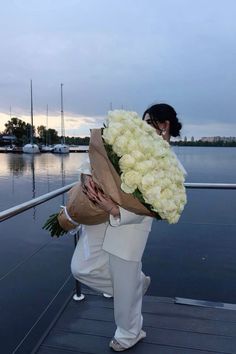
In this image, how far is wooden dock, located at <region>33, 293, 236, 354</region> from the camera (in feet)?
6.60

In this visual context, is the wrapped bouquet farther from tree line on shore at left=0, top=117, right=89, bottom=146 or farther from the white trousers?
tree line on shore at left=0, top=117, right=89, bottom=146

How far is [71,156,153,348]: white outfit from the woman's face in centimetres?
43

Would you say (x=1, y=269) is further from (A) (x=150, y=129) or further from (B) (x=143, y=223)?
(A) (x=150, y=129)

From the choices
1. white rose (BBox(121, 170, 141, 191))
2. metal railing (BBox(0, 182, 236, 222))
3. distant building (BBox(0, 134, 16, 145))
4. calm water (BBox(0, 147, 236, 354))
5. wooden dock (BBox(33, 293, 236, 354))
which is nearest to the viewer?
white rose (BBox(121, 170, 141, 191))

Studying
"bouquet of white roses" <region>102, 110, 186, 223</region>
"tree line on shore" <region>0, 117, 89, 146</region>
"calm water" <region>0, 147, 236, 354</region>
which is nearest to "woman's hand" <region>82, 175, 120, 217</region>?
"bouquet of white roses" <region>102, 110, 186, 223</region>

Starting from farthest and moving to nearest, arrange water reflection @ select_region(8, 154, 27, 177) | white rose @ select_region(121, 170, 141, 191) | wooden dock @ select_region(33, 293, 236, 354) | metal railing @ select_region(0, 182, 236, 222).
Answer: water reflection @ select_region(8, 154, 27, 177), wooden dock @ select_region(33, 293, 236, 354), metal railing @ select_region(0, 182, 236, 222), white rose @ select_region(121, 170, 141, 191)

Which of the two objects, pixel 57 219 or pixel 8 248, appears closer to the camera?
pixel 57 219

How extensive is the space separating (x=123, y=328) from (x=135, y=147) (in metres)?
1.05

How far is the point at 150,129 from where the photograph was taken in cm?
163

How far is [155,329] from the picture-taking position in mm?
2203

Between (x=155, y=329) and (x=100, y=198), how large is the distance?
1.06 meters

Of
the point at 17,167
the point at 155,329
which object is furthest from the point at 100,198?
the point at 17,167

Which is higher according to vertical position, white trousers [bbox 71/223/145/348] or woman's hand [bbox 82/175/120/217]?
woman's hand [bbox 82/175/120/217]

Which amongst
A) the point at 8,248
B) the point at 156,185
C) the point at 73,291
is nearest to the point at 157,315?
the point at 73,291
